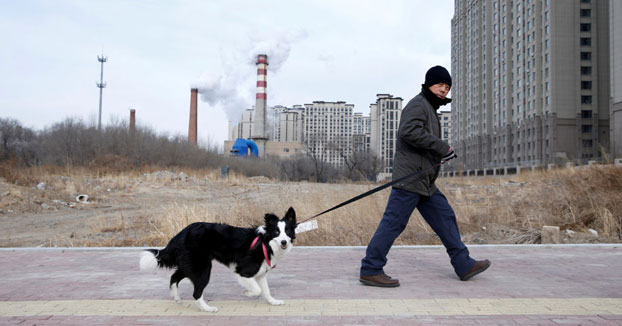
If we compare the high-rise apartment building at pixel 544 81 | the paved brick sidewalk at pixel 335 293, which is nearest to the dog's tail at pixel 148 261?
the paved brick sidewalk at pixel 335 293

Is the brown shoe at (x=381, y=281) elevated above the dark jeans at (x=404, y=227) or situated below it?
below

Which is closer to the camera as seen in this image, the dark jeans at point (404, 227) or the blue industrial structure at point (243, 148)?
the dark jeans at point (404, 227)

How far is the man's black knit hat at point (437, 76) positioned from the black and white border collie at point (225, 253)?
7.19 feet

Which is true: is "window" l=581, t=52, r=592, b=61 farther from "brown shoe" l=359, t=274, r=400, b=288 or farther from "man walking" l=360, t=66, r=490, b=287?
"brown shoe" l=359, t=274, r=400, b=288

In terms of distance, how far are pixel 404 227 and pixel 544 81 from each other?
247 feet

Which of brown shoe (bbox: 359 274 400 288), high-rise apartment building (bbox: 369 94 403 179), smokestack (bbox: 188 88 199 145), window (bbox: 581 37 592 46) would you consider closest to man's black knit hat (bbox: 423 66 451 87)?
brown shoe (bbox: 359 274 400 288)

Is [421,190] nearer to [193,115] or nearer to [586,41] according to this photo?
[193,115]

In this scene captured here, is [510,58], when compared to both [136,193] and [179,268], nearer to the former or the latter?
[136,193]

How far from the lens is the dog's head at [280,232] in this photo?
13.6ft

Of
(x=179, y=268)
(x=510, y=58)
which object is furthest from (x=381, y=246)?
(x=510, y=58)

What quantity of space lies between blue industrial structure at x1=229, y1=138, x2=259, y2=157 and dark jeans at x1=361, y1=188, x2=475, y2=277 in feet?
208

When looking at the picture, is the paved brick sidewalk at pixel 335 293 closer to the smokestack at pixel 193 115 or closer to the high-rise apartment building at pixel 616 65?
the smokestack at pixel 193 115

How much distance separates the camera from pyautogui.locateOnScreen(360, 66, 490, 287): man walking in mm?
4805

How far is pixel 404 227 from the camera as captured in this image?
494cm
